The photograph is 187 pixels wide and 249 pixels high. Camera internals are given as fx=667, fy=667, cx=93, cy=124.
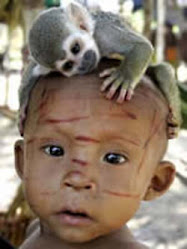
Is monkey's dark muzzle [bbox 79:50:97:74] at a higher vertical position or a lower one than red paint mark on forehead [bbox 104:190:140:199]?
higher

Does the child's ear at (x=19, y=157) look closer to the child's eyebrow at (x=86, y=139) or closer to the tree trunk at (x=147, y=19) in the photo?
the child's eyebrow at (x=86, y=139)

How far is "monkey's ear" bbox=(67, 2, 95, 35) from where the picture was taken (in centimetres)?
149

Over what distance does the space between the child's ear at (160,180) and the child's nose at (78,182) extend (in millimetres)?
145

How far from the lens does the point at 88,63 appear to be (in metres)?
1.17

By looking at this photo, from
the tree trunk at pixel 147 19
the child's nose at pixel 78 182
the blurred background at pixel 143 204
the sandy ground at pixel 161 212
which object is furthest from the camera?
the sandy ground at pixel 161 212

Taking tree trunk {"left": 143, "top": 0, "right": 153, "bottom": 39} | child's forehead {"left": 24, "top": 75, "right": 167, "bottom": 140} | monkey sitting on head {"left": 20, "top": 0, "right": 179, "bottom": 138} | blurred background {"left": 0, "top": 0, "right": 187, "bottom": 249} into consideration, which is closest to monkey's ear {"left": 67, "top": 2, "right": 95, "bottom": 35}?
monkey sitting on head {"left": 20, "top": 0, "right": 179, "bottom": 138}

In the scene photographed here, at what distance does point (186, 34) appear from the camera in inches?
363

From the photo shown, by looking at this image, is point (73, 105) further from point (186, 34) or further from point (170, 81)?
point (186, 34)

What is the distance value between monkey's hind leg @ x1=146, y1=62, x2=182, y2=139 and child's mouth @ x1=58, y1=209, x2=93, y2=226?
0.23 meters

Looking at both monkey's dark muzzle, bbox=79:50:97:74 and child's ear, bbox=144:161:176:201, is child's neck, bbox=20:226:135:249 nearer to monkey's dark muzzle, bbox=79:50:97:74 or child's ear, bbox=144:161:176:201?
child's ear, bbox=144:161:176:201

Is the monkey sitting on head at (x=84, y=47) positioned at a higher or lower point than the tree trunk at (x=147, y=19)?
higher

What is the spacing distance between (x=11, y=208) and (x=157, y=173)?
1.78m

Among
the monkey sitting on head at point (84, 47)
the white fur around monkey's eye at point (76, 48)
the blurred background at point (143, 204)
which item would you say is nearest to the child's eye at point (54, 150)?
the monkey sitting on head at point (84, 47)

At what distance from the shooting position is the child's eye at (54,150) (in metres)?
1.06
